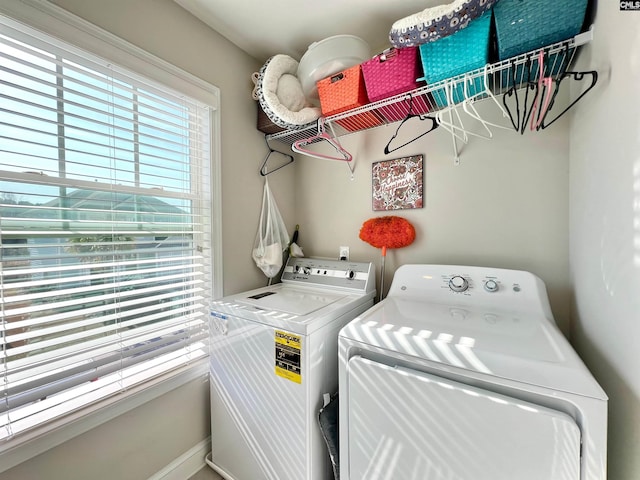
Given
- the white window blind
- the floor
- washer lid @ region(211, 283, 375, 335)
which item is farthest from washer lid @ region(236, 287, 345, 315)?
the floor

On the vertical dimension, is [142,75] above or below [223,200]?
above

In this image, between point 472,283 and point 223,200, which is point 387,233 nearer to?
point 472,283

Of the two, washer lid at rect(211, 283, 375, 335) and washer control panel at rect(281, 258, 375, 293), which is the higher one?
washer control panel at rect(281, 258, 375, 293)

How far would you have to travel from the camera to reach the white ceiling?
136cm

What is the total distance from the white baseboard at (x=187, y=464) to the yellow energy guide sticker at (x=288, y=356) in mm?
861

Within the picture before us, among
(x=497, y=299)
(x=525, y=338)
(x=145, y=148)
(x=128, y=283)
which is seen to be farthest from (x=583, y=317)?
(x=145, y=148)

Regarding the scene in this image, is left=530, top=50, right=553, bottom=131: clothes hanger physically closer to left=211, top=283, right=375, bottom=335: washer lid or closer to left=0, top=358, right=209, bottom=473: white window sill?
left=211, top=283, right=375, bottom=335: washer lid

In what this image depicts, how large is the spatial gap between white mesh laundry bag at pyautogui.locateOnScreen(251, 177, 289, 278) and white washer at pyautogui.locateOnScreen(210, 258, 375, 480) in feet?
1.01

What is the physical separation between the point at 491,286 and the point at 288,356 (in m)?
1.00

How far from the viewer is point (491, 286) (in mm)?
1188

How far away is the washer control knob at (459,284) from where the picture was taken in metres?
1.24

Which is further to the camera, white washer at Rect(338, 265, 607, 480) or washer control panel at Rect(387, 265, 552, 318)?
washer control panel at Rect(387, 265, 552, 318)

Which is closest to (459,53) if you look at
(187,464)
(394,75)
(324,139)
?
(394,75)

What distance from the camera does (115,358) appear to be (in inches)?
46.7
